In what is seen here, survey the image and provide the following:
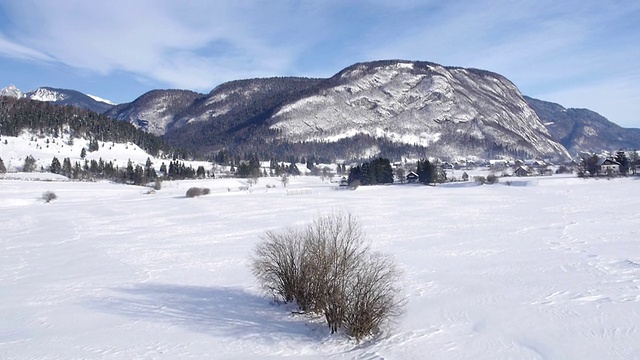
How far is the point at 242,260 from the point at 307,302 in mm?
12351

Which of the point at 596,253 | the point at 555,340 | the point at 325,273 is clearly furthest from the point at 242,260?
the point at 596,253

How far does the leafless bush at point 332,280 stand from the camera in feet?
49.7

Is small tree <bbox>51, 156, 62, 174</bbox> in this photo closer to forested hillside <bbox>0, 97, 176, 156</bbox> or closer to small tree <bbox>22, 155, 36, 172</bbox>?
small tree <bbox>22, 155, 36, 172</bbox>

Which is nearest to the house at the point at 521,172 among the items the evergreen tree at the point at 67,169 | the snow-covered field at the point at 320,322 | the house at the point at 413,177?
the house at the point at 413,177

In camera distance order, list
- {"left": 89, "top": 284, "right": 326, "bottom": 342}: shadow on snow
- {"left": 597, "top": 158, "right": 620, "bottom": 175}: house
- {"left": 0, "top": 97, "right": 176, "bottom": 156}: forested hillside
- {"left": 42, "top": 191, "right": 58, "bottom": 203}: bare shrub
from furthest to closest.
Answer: {"left": 0, "top": 97, "right": 176, "bottom": 156}: forested hillside, {"left": 597, "top": 158, "right": 620, "bottom": 175}: house, {"left": 42, "top": 191, "right": 58, "bottom": 203}: bare shrub, {"left": 89, "top": 284, "right": 326, "bottom": 342}: shadow on snow

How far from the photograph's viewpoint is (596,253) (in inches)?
1048

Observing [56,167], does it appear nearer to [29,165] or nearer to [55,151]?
[29,165]

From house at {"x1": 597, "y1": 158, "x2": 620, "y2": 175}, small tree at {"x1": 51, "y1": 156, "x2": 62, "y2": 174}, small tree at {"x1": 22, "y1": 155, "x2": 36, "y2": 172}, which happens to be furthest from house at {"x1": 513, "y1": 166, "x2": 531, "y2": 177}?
small tree at {"x1": 22, "y1": 155, "x2": 36, "y2": 172}

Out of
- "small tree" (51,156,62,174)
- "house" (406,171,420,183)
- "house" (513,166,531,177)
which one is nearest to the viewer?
"small tree" (51,156,62,174)

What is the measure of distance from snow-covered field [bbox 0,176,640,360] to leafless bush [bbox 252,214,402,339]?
2.37ft

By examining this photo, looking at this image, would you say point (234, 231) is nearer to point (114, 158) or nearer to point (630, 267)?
point (630, 267)

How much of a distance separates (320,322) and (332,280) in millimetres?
2284

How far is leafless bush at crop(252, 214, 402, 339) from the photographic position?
15156mm

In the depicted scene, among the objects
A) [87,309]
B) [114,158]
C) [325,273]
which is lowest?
[87,309]
